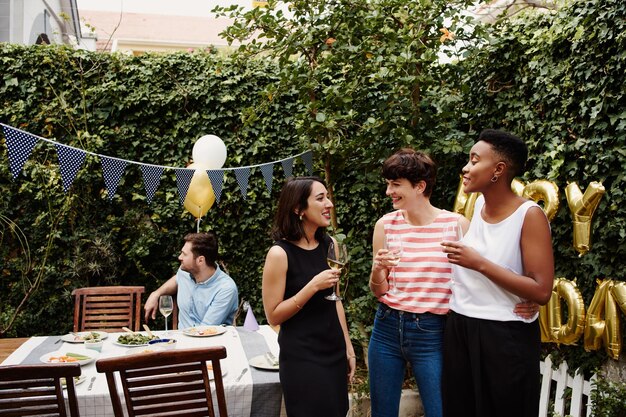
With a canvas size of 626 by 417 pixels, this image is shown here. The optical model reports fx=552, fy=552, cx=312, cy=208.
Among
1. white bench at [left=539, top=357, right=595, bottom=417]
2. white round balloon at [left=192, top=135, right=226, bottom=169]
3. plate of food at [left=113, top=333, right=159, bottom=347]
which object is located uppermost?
white round balloon at [left=192, top=135, right=226, bottom=169]

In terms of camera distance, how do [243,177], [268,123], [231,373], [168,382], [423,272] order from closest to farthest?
[168,382] < [423,272] < [231,373] < [243,177] < [268,123]

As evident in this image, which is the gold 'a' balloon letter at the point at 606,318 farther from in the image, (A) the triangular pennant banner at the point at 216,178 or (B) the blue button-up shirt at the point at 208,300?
(A) the triangular pennant banner at the point at 216,178

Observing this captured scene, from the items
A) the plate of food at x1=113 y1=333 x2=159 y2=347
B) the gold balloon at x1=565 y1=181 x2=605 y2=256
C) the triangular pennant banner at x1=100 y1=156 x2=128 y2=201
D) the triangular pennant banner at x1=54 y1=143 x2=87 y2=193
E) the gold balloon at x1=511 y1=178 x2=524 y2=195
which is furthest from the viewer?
the triangular pennant banner at x1=100 y1=156 x2=128 y2=201

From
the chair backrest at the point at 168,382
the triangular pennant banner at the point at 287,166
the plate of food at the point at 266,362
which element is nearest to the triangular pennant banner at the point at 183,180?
the triangular pennant banner at the point at 287,166

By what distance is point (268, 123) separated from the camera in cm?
515

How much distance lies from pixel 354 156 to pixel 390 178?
6.44ft

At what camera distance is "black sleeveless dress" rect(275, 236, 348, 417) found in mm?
2131

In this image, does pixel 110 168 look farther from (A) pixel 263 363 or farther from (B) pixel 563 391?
(B) pixel 563 391

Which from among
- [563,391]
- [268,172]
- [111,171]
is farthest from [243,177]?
[563,391]

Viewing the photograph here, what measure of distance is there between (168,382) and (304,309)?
581mm

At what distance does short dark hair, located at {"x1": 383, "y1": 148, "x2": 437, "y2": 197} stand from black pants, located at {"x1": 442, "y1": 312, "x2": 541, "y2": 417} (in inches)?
26.8

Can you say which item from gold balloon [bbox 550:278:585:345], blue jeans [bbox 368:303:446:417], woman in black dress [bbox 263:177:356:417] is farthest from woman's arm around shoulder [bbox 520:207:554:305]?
gold balloon [bbox 550:278:585:345]

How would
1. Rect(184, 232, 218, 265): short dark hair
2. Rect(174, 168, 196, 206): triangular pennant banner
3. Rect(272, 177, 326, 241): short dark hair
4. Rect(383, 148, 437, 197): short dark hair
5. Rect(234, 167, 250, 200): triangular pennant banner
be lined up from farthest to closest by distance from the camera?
Rect(234, 167, 250, 200): triangular pennant banner < Rect(174, 168, 196, 206): triangular pennant banner < Rect(184, 232, 218, 265): short dark hair < Rect(383, 148, 437, 197): short dark hair < Rect(272, 177, 326, 241): short dark hair

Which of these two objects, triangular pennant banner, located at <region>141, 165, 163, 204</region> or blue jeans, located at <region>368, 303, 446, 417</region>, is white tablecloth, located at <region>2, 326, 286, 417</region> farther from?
triangular pennant banner, located at <region>141, 165, 163, 204</region>
